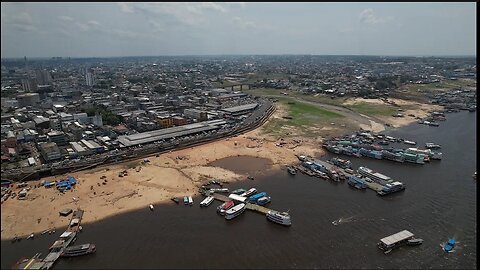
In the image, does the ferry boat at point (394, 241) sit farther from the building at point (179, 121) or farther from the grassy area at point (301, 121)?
the building at point (179, 121)

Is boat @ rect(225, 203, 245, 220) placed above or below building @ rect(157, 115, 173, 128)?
below

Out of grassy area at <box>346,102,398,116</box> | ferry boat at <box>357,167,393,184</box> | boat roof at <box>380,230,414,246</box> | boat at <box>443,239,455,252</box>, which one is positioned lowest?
boat at <box>443,239,455,252</box>

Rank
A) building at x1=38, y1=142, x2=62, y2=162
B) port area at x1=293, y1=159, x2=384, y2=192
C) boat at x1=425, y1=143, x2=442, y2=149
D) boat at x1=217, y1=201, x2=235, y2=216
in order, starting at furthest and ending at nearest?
1. boat at x1=425, y1=143, x2=442, y2=149
2. building at x1=38, y1=142, x2=62, y2=162
3. port area at x1=293, y1=159, x2=384, y2=192
4. boat at x1=217, y1=201, x2=235, y2=216

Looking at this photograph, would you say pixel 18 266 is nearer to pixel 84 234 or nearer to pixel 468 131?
pixel 84 234

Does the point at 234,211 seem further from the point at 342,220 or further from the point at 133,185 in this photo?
the point at 133,185

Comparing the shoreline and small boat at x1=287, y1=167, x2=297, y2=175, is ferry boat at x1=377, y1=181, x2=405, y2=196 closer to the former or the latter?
small boat at x1=287, y1=167, x2=297, y2=175

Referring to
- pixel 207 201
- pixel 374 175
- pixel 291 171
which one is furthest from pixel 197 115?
pixel 374 175

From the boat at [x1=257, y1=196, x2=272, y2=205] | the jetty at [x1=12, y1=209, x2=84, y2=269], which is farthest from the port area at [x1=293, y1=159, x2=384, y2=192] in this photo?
the jetty at [x1=12, y1=209, x2=84, y2=269]
